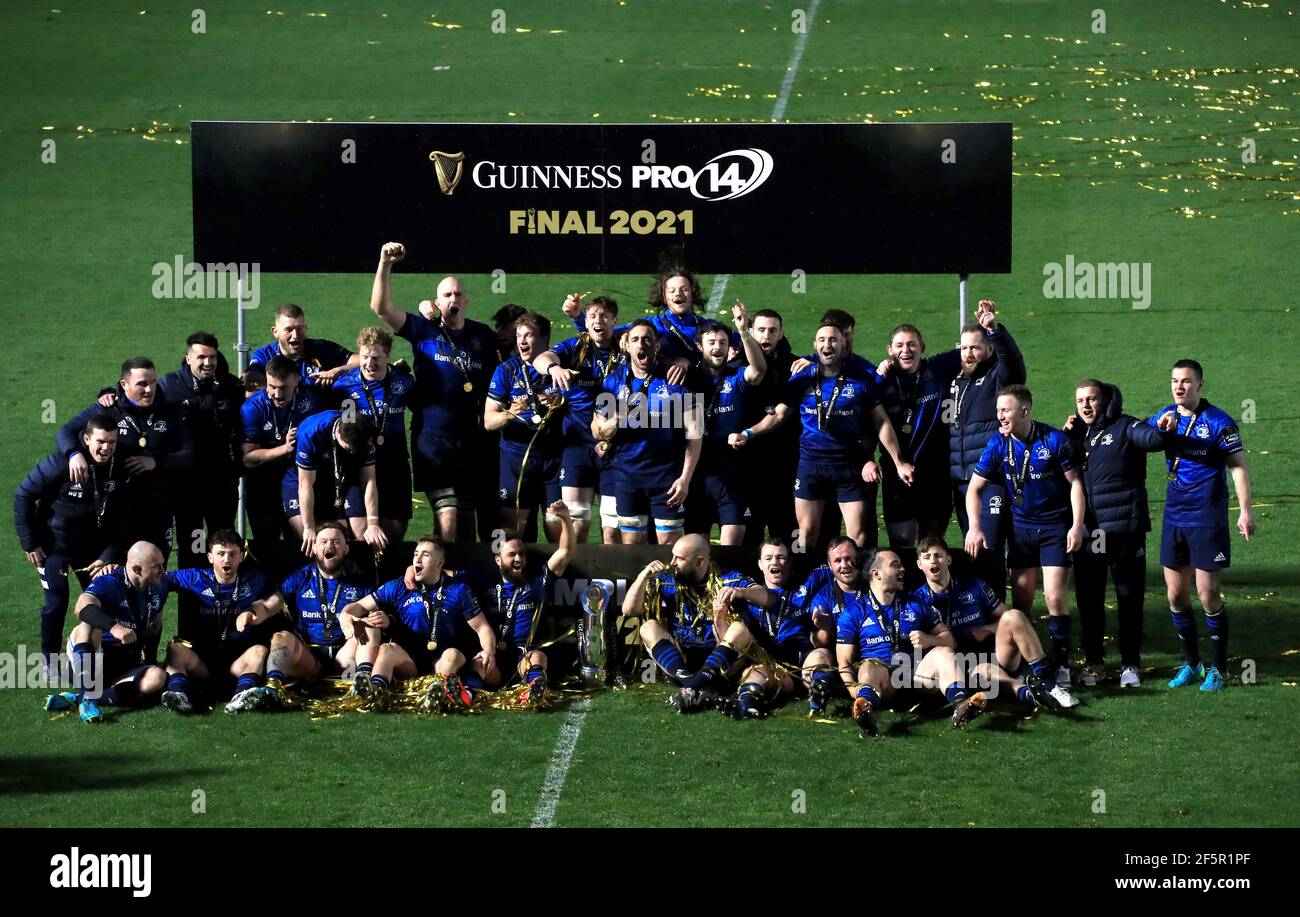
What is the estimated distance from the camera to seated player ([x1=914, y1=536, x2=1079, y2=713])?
11539 mm

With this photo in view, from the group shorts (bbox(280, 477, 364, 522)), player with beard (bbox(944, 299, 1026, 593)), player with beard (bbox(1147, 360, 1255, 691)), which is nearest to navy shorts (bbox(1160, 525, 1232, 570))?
player with beard (bbox(1147, 360, 1255, 691))

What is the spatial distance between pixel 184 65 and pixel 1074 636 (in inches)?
932

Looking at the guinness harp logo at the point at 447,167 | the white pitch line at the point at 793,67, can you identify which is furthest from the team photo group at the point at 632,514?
the white pitch line at the point at 793,67

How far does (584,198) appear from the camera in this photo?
1430 cm

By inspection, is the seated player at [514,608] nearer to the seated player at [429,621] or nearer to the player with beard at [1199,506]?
the seated player at [429,621]

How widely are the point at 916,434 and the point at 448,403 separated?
3.20 meters

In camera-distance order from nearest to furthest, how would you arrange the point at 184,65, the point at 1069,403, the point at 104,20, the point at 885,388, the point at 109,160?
the point at 885,388 < the point at 1069,403 < the point at 109,160 < the point at 184,65 < the point at 104,20

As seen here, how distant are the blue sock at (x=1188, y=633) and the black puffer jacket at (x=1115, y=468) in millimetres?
586

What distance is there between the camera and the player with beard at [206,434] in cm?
1298

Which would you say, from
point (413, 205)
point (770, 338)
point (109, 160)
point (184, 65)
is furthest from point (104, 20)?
point (770, 338)

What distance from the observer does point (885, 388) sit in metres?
13.0

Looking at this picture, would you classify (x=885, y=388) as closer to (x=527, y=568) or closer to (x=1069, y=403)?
(x=527, y=568)

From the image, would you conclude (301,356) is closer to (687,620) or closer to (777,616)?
(687,620)

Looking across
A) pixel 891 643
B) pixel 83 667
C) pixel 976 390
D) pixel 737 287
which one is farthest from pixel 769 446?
pixel 737 287
